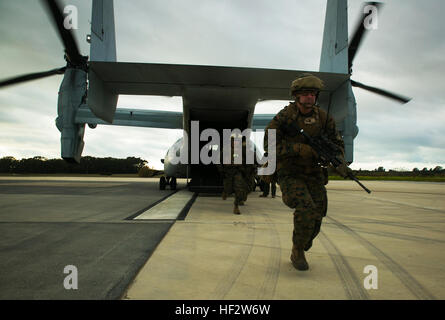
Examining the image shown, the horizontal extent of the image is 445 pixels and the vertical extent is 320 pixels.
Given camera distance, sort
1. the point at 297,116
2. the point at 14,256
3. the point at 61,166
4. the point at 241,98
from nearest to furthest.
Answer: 1. the point at 14,256
2. the point at 297,116
3. the point at 241,98
4. the point at 61,166

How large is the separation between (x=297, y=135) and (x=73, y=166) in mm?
53339

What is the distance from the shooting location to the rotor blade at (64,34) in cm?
955

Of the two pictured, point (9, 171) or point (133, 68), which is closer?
point (133, 68)

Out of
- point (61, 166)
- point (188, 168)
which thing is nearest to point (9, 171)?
point (61, 166)

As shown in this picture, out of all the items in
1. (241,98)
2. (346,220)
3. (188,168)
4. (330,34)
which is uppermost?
(330,34)

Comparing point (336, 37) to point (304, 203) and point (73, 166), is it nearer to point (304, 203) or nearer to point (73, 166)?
point (304, 203)

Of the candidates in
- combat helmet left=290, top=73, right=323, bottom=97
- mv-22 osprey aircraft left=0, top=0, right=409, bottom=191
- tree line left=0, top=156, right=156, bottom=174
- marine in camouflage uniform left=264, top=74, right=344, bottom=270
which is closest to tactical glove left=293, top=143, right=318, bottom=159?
marine in camouflage uniform left=264, top=74, right=344, bottom=270

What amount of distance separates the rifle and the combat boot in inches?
38.4

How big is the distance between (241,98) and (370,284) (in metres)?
7.71

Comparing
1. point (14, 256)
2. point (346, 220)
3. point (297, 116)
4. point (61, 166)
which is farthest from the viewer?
point (61, 166)

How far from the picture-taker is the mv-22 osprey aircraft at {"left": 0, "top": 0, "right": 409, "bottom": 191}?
26.5 ft

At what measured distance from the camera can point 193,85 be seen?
350 inches
